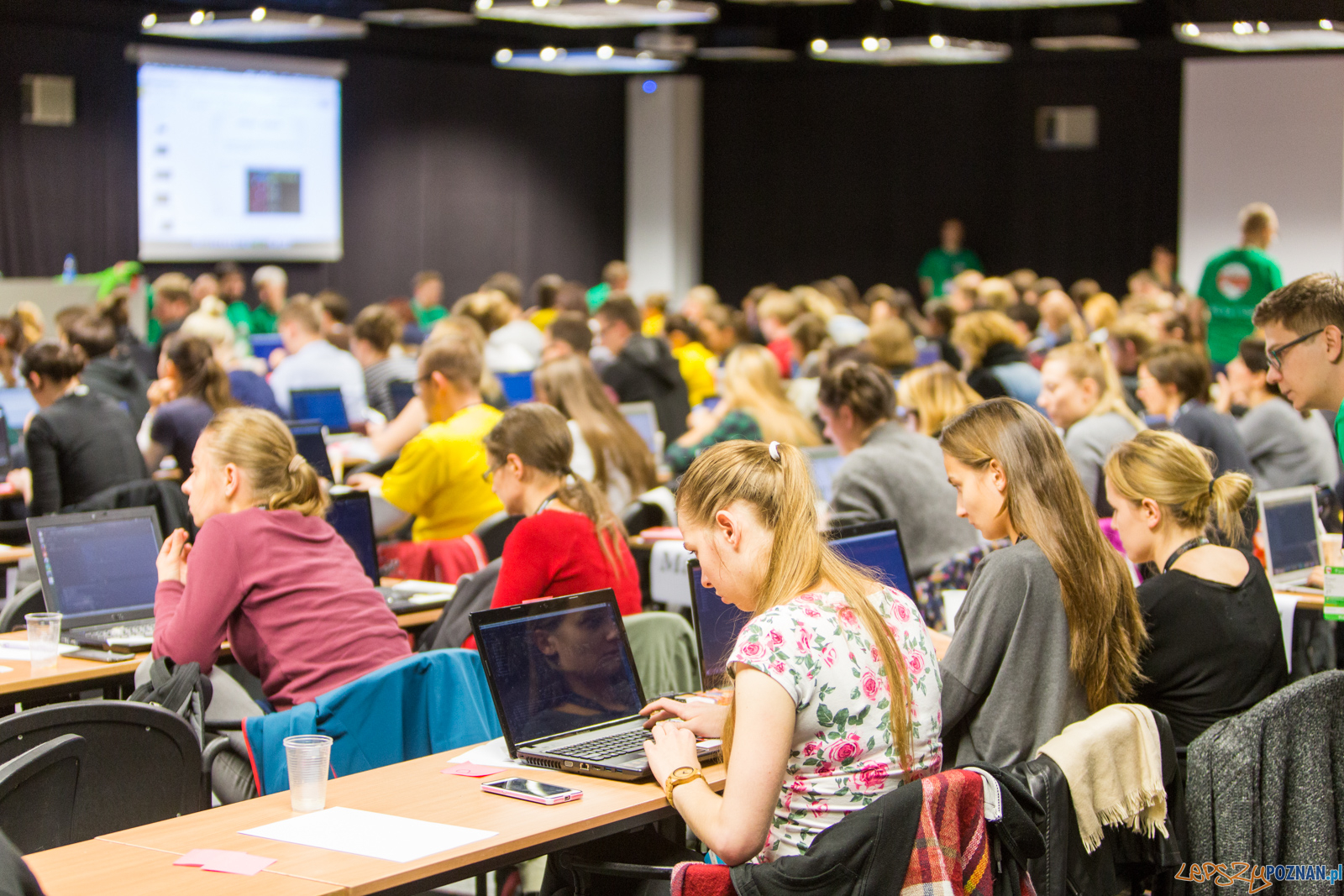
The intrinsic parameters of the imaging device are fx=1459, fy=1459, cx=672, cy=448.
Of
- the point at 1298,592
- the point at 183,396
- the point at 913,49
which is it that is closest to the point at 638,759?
the point at 1298,592

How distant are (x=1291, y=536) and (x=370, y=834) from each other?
3.50 metres

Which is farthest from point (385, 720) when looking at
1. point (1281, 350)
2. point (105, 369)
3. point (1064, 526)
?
point (105, 369)

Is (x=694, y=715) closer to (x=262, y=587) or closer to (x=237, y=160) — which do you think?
(x=262, y=587)

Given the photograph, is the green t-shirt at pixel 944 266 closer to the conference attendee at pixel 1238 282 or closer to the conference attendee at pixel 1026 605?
the conference attendee at pixel 1238 282

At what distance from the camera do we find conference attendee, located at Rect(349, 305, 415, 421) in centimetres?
819

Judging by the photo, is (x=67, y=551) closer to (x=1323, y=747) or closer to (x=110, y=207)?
(x=1323, y=747)

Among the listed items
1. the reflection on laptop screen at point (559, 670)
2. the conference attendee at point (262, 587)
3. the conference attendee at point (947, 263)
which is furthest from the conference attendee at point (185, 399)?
the conference attendee at point (947, 263)

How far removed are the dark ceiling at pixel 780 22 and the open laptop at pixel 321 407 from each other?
3.35 m

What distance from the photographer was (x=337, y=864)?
6.90 feet

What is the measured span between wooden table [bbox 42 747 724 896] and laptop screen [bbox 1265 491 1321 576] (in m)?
2.73

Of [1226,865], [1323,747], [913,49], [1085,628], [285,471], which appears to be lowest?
[1226,865]

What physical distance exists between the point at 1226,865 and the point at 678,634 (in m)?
1.28

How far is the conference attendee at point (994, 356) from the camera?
286 inches

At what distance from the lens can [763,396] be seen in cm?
637
